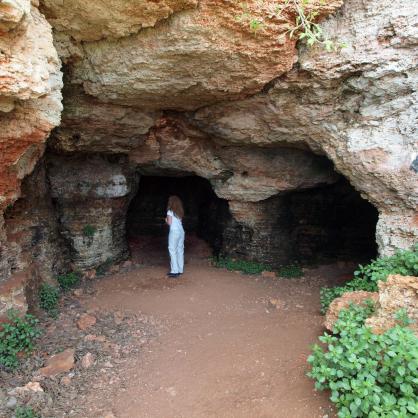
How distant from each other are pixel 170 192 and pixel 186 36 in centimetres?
725

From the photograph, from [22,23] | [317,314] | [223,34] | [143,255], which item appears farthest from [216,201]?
[22,23]

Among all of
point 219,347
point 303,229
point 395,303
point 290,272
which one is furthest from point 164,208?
point 395,303

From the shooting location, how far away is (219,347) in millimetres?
4004

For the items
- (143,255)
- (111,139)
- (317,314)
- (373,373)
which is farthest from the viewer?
(143,255)

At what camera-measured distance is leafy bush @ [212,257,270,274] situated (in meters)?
6.96

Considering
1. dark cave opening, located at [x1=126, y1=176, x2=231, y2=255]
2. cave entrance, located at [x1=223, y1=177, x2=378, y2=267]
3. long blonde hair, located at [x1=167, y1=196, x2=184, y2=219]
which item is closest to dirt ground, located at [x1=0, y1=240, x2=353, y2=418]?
long blonde hair, located at [x1=167, y1=196, x2=184, y2=219]

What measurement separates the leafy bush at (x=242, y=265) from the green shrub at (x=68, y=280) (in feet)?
9.19

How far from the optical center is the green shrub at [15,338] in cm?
371

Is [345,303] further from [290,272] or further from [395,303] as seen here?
[290,272]

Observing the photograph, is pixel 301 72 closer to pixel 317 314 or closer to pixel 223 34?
pixel 223 34

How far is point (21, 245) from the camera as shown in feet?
15.7

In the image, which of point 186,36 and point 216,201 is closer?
point 186,36

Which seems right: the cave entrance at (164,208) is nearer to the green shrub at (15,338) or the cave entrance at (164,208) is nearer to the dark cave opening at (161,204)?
the dark cave opening at (161,204)

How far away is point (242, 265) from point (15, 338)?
434 centimetres
